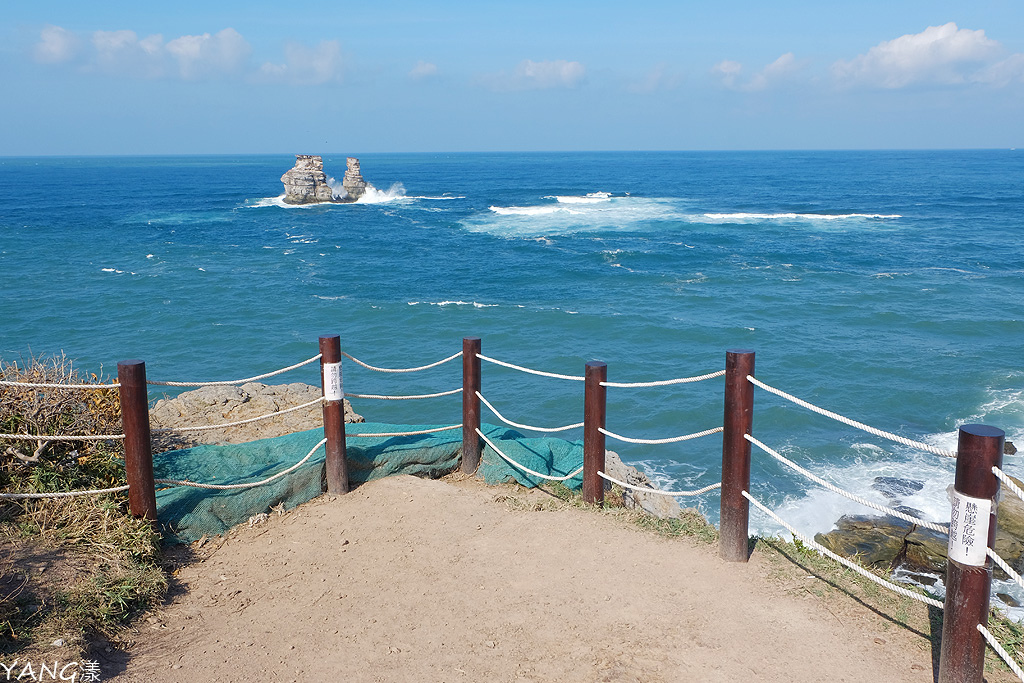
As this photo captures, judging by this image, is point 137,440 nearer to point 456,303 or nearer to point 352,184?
point 456,303

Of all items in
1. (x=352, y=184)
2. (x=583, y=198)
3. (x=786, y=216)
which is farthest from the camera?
(x=583, y=198)

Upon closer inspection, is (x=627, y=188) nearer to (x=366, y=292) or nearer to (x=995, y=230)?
(x=995, y=230)

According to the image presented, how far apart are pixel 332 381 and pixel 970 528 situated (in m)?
4.52

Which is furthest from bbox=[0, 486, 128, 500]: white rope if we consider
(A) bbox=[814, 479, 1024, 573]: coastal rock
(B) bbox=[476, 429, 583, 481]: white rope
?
(A) bbox=[814, 479, 1024, 573]: coastal rock

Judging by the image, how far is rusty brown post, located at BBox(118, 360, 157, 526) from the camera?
Result: 5293mm

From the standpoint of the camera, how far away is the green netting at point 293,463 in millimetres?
5840

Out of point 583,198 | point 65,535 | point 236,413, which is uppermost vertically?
point 583,198

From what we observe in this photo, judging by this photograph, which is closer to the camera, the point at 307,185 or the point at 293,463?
the point at 293,463

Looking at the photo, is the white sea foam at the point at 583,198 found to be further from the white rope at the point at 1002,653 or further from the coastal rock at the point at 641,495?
the white rope at the point at 1002,653

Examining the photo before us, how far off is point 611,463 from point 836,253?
30.8 metres

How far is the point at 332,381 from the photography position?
6359 mm

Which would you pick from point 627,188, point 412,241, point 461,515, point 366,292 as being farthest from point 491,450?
point 627,188

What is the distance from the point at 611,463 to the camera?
32.4 ft

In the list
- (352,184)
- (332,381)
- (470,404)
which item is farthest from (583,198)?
(332,381)
